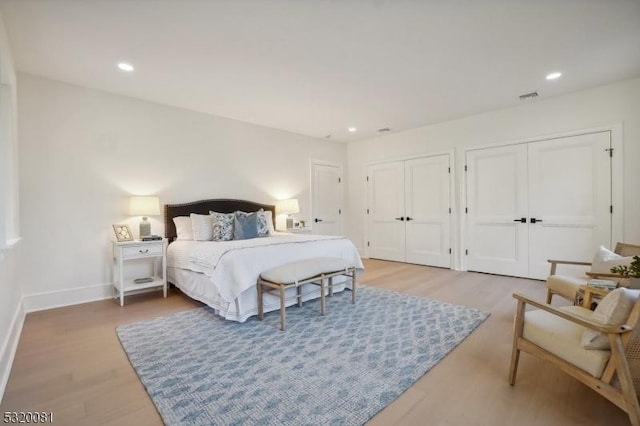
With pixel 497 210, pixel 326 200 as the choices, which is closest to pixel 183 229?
pixel 326 200

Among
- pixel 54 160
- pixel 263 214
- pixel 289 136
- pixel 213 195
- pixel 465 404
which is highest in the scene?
pixel 289 136

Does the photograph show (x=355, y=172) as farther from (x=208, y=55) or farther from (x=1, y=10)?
(x=1, y=10)

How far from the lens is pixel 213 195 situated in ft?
15.6

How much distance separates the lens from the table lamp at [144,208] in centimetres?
377

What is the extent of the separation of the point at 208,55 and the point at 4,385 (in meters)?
2.92

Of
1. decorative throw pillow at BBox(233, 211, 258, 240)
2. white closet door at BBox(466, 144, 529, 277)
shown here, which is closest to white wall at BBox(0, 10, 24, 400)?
decorative throw pillow at BBox(233, 211, 258, 240)

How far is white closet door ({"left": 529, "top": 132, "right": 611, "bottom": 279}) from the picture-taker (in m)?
3.93

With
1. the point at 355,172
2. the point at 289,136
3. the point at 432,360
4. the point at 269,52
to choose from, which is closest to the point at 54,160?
the point at 269,52

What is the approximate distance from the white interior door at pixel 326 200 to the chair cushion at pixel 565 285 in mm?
4148

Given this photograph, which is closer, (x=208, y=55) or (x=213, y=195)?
(x=208, y=55)

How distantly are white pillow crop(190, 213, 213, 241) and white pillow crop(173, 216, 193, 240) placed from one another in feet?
0.26

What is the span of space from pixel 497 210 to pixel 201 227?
14.8 ft

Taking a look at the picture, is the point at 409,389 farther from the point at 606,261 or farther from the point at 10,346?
the point at 10,346

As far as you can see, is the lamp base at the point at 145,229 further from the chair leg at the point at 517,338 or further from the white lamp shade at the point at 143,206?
the chair leg at the point at 517,338
